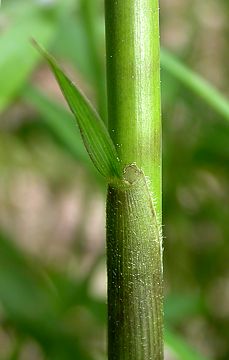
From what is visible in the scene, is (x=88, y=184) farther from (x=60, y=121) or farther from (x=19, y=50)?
(x=19, y=50)

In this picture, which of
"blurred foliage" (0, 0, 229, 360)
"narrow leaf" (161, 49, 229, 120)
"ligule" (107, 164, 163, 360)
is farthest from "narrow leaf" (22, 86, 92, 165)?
"ligule" (107, 164, 163, 360)

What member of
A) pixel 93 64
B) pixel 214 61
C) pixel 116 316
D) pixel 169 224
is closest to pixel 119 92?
pixel 116 316

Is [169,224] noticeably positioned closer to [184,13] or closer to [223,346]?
[223,346]

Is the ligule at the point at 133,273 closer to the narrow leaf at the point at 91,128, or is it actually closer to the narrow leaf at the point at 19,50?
the narrow leaf at the point at 91,128

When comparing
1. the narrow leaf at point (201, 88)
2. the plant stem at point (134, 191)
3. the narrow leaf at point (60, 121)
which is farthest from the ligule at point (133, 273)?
the narrow leaf at point (60, 121)

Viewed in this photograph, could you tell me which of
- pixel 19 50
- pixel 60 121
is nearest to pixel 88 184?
pixel 60 121

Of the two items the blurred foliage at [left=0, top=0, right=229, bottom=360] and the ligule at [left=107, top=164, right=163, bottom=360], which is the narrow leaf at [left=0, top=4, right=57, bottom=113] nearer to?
the blurred foliage at [left=0, top=0, right=229, bottom=360]

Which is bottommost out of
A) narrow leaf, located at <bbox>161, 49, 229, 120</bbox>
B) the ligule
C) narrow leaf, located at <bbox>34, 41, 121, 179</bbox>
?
the ligule
